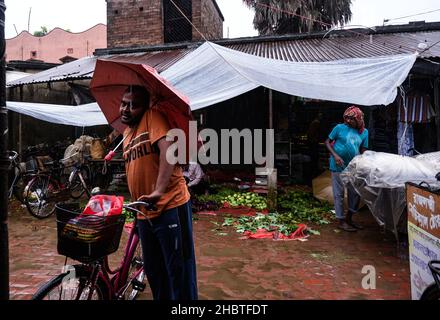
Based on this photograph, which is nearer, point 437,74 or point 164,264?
point 164,264

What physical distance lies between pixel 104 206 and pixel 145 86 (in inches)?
32.7

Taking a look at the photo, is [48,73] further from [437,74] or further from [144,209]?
[437,74]

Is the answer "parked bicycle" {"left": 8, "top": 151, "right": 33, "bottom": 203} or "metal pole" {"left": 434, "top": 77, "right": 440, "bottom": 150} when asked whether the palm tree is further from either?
"parked bicycle" {"left": 8, "top": 151, "right": 33, "bottom": 203}

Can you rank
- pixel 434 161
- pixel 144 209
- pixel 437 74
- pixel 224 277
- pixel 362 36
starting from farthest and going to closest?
pixel 362 36 → pixel 437 74 → pixel 434 161 → pixel 224 277 → pixel 144 209

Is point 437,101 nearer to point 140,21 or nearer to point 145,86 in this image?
point 145,86

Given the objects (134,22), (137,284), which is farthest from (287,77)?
(134,22)

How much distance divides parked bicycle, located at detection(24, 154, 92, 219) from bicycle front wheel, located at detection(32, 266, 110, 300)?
14.1 ft

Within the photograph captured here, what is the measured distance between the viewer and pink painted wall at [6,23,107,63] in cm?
2025

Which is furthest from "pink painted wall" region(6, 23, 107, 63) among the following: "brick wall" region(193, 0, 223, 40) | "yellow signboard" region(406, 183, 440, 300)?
"yellow signboard" region(406, 183, 440, 300)

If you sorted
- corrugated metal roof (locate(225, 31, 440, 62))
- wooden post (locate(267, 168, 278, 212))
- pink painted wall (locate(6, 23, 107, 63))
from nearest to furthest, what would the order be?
wooden post (locate(267, 168, 278, 212)), corrugated metal roof (locate(225, 31, 440, 62)), pink painted wall (locate(6, 23, 107, 63))

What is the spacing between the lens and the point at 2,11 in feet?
6.34

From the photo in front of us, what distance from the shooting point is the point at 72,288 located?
2053 mm
